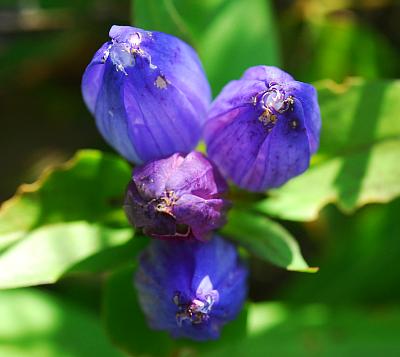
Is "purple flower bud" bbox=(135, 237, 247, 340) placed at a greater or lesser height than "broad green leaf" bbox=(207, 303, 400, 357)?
greater

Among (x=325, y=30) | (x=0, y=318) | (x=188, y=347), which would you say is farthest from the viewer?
(x=325, y=30)

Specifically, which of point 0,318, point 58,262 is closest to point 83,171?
point 58,262

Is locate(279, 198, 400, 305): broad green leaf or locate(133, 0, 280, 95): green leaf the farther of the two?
locate(279, 198, 400, 305): broad green leaf

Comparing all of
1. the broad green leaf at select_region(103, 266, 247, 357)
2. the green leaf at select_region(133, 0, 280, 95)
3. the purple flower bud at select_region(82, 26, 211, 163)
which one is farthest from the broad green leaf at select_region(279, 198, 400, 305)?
the purple flower bud at select_region(82, 26, 211, 163)

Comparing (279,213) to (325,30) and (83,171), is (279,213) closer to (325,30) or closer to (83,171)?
(83,171)

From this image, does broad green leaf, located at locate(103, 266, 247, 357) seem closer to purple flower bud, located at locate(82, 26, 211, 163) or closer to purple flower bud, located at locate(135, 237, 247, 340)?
purple flower bud, located at locate(135, 237, 247, 340)

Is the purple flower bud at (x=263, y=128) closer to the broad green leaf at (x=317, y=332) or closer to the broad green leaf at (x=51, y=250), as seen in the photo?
the broad green leaf at (x=51, y=250)
